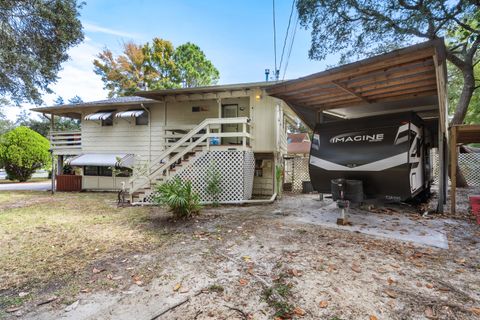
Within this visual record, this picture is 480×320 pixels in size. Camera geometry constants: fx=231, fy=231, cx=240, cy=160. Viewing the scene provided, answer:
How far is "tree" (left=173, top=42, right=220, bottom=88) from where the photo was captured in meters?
22.7

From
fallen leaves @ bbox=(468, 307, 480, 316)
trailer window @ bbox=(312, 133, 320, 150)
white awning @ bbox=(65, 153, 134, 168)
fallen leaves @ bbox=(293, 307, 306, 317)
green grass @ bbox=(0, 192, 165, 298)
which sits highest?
trailer window @ bbox=(312, 133, 320, 150)

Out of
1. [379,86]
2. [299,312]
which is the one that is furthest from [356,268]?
[379,86]

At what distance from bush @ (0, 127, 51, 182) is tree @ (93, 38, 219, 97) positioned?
24.6 ft

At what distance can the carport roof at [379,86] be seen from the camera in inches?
161

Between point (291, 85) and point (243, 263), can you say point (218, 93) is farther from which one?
point (243, 263)

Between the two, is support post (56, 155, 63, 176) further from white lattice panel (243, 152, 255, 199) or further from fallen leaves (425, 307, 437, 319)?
fallen leaves (425, 307, 437, 319)

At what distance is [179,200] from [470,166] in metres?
14.8

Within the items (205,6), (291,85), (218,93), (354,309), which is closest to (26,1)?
(205,6)

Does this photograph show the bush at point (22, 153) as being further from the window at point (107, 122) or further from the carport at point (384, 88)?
the carport at point (384, 88)

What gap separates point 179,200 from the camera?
5320 millimetres

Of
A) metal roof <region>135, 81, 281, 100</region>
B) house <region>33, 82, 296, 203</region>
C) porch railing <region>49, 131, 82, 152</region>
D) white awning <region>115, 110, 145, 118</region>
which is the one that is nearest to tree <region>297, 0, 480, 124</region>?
house <region>33, 82, 296, 203</region>

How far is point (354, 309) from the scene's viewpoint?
213cm

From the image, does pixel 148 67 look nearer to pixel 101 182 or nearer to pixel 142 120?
pixel 142 120

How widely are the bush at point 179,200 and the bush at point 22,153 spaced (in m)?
18.6
